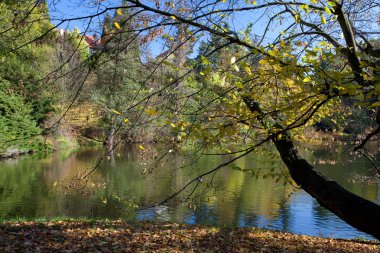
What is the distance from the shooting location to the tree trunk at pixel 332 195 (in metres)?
3.68

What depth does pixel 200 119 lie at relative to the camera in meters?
3.65

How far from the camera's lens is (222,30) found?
12.6ft

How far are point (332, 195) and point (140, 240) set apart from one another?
2.92 metres

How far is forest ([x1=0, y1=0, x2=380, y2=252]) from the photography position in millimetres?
3248

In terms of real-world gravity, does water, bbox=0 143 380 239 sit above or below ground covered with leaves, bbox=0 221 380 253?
below

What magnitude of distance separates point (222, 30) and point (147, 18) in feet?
2.52

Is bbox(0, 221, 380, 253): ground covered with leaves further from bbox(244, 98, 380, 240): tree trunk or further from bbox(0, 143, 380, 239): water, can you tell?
bbox(244, 98, 380, 240): tree trunk

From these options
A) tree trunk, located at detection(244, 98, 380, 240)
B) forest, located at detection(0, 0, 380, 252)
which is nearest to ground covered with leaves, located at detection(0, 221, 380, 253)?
forest, located at detection(0, 0, 380, 252)

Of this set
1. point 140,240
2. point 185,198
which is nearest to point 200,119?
point 140,240

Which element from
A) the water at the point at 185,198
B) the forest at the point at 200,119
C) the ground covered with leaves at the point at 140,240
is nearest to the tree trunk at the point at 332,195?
the forest at the point at 200,119

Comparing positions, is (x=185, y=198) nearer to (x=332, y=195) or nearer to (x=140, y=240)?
(x=140, y=240)

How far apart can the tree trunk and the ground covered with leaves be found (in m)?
1.56

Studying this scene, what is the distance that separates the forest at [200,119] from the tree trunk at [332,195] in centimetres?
1

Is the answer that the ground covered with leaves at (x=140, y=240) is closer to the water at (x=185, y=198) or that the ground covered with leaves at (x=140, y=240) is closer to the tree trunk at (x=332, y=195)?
the water at (x=185, y=198)
